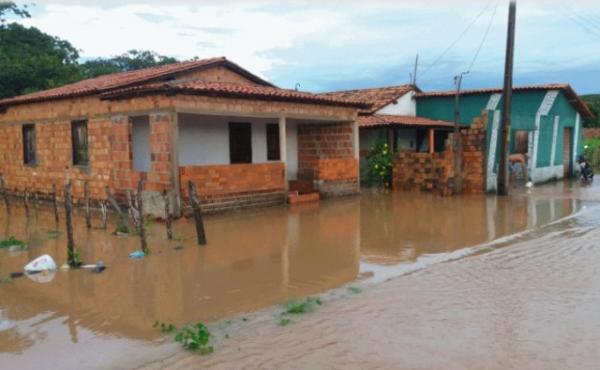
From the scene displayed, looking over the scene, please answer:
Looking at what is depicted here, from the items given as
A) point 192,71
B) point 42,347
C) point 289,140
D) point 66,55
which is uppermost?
point 66,55

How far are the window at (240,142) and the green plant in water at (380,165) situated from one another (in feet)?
16.3

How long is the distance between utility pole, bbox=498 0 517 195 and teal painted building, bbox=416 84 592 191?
3.69 metres

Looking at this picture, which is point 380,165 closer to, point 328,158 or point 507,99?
point 328,158

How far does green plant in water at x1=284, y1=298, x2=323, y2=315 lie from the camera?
5.71 meters

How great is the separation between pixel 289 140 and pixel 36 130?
8.03 meters

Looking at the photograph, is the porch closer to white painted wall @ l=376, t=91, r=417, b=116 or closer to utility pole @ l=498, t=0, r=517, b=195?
utility pole @ l=498, t=0, r=517, b=195

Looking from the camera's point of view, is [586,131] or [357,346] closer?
[357,346]

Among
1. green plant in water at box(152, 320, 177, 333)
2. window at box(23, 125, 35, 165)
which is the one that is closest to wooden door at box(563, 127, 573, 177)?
window at box(23, 125, 35, 165)

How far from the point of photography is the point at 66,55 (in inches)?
1321

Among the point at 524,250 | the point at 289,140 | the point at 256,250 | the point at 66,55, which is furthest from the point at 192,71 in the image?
the point at 66,55

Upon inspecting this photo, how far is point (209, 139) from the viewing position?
16.2 m

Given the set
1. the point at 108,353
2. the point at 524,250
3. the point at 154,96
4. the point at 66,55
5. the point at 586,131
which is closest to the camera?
the point at 108,353

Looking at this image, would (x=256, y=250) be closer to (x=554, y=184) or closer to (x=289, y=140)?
(x=289, y=140)

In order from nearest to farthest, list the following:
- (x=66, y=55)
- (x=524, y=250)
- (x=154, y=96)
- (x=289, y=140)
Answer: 1. (x=524, y=250)
2. (x=154, y=96)
3. (x=289, y=140)
4. (x=66, y=55)
